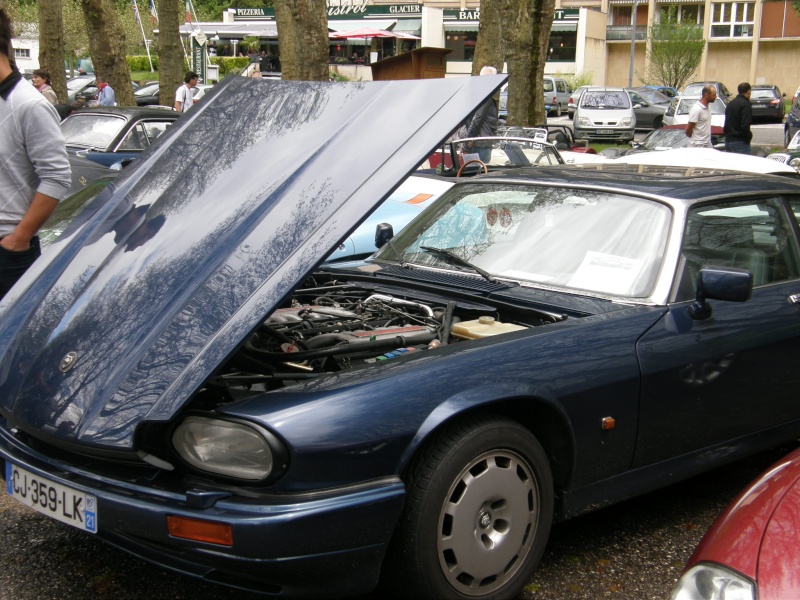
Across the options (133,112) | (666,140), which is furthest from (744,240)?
(666,140)

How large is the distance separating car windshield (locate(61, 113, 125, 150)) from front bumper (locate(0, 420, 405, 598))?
911 cm

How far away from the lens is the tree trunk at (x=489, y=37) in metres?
19.0

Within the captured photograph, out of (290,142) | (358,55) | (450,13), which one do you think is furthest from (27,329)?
(450,13)

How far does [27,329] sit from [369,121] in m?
1.48

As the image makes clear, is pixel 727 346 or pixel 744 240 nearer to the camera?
pixel 727 346

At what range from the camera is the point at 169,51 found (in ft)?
67.9

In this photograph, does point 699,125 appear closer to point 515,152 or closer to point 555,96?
point 515,152

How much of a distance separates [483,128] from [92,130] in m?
4.94

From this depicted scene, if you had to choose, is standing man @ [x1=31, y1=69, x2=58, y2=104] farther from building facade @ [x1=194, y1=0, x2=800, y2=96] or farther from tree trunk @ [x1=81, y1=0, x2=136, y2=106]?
building facade @ [x1=194, y1=0, x2=800, y2=96]

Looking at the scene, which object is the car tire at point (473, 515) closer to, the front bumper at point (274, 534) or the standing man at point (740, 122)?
the front bumper at point (274, 534)

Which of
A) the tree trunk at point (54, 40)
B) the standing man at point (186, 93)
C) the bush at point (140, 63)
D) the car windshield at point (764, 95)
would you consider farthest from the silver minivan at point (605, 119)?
the bush at point (140, 63)

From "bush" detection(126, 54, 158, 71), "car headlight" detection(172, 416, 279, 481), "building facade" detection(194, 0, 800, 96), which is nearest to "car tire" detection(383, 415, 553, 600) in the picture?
"car headlight" detection(172, 416, 279, 481)

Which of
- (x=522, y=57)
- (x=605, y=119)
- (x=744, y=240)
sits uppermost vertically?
(x=522, y=57)

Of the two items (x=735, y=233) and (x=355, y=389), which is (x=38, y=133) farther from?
(x=735, y=233)
